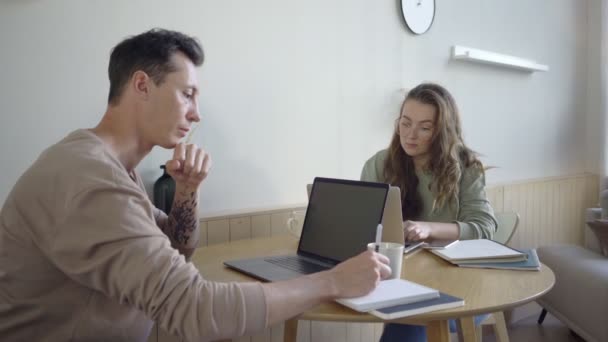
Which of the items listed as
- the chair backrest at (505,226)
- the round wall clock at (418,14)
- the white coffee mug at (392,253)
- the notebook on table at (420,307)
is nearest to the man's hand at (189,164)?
the white coffee mug at (392,253)

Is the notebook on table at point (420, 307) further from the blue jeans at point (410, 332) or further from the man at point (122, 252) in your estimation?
the blue jeans at point (410, 332)

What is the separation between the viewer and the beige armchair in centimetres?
245

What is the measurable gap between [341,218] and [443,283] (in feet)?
1.02

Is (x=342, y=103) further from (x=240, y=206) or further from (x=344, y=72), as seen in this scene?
(x=240, y=206)

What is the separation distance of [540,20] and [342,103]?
2.06 m

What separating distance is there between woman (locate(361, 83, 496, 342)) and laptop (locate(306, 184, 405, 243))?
0.43 m

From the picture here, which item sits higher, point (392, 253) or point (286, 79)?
point (286, 79)

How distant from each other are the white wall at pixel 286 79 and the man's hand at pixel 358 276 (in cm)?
96

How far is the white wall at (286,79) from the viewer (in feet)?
5.04

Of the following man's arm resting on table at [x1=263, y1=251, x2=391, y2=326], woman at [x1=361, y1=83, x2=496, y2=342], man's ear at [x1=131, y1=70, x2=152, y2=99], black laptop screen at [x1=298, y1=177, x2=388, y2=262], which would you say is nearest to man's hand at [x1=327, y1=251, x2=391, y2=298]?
man's arm resting on table at [x1=263, y1=251, x2=391, y2=326]

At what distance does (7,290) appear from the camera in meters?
0.96

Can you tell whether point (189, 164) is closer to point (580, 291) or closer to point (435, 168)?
point (435, 168)

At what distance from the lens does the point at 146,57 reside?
1081 mm

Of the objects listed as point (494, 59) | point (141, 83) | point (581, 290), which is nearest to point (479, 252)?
point (141, 83)
